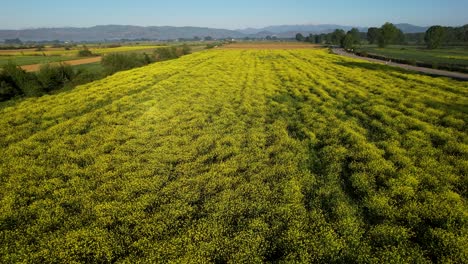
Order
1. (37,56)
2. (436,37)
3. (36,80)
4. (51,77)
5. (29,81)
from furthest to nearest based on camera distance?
1. (436,37)
2. (37,56)
3. (51,77)
4. (36,80)
5. (29,81)

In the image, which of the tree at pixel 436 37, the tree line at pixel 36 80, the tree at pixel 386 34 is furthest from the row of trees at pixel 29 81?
the tree at pixel 436 37

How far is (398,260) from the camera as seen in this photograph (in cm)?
924

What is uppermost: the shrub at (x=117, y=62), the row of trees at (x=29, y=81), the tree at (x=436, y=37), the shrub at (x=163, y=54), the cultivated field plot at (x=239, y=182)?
the tree at (x=436, y=37)

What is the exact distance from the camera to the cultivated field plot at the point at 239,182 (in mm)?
10148

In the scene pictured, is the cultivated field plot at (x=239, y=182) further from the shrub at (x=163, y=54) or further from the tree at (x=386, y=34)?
the tree at (x=386, y=34)

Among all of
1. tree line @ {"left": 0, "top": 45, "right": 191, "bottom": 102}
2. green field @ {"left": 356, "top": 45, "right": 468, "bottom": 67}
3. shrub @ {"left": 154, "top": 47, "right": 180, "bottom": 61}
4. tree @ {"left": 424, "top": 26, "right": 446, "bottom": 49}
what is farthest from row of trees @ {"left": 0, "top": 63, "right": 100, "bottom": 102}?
tree @ {"left": 424, "top": 26, "right": 446, "bottom": 49}

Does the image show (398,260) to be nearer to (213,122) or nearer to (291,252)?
(291,252)

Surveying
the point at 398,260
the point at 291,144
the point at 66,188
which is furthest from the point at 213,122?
the point at 398,260

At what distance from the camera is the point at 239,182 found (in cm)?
1446

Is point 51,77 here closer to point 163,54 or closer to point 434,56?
point 163,54

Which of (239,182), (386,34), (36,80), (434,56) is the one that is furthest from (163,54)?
(386,34)

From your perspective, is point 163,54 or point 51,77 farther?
point 163,54

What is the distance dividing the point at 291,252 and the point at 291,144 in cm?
994

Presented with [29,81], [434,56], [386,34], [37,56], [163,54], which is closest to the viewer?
[29,81]
